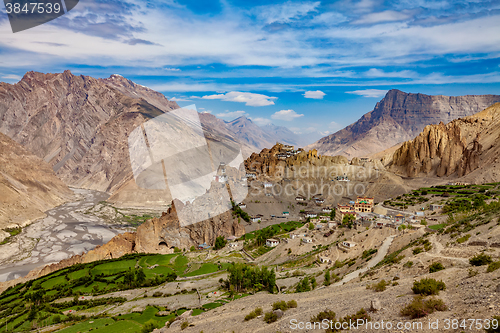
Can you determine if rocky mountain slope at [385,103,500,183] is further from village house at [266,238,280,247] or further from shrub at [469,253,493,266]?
shrub at [469,253,493,266]

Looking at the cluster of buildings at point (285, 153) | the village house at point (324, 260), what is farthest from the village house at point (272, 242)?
the cluster of buildings at point (285, 153)

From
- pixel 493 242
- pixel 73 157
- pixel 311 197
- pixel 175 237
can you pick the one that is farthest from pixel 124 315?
pixel 73 157

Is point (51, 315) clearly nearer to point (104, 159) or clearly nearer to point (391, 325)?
point (391, 325)

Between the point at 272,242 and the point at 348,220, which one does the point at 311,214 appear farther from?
the point at 272,242

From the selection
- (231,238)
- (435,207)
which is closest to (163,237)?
(231,238)

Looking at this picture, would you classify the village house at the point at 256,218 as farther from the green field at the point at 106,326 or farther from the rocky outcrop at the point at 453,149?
the rocky outcrop at the point at 453,149
